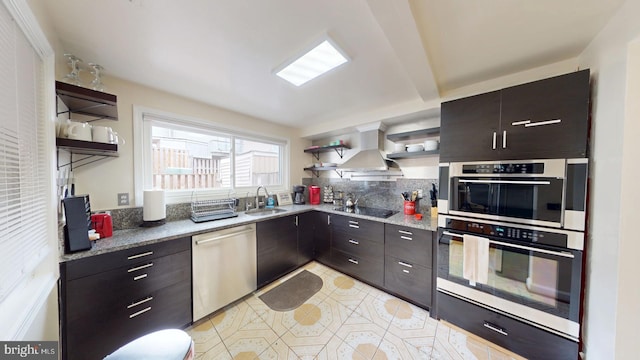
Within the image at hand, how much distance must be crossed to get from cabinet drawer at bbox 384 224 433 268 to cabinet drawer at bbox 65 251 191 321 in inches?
77.1

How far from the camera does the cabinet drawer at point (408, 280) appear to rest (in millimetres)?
1825

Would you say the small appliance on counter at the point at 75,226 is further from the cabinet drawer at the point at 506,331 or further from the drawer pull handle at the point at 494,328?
the drawer pull handle at the point at 494,328

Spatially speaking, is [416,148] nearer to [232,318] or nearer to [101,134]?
[232,318]

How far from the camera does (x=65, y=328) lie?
1.13 m

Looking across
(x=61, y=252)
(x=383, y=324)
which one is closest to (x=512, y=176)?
(x=383, y=324)

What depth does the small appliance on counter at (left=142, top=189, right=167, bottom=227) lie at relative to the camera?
1.77 m

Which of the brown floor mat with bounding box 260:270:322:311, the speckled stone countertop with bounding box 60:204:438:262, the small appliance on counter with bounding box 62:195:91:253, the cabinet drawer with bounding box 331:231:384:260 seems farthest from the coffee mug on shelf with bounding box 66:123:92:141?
the cabinet drawer with bounding box 331:231:384:260

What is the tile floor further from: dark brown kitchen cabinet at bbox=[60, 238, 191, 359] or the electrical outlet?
the electrical outlet

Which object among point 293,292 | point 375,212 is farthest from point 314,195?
point 293,292

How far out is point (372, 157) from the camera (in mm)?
2578

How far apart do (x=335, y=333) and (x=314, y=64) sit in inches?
89.6

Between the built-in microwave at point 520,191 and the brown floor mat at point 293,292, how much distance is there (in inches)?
66.4

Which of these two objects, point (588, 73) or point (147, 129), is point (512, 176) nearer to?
point (588, 73)

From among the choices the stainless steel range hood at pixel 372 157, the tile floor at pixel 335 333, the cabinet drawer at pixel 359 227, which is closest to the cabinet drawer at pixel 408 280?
the tile floor at pixel 335 333
